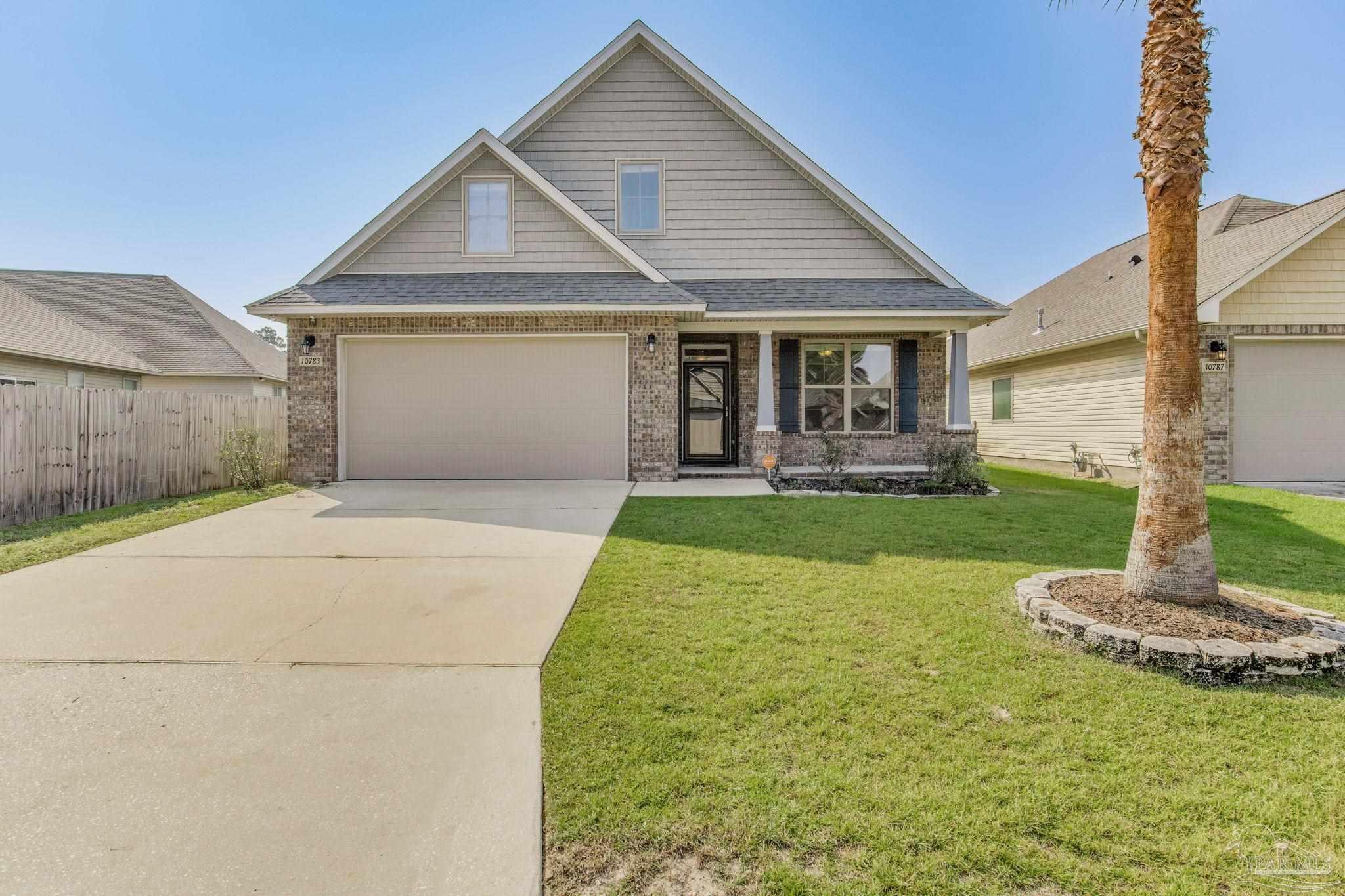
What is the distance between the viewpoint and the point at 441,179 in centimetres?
1011

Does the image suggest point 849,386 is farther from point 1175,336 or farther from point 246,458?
point 246,458

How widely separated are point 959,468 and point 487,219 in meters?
9.06

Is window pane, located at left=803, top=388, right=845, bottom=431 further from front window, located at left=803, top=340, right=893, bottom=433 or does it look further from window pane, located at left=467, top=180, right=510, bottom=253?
window pane, located at left=467, top=180, right=510, bottom=253

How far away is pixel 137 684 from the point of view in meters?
3.00

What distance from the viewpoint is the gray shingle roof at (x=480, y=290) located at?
9477 mm

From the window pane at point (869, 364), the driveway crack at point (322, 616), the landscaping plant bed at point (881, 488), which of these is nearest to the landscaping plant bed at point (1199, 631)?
the driveway crack at point (322, 616)

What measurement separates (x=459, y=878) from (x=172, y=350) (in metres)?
23.3

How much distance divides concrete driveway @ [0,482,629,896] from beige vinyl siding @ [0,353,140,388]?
12.5m

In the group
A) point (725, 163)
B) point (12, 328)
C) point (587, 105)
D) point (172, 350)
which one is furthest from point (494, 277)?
point (172, 350)

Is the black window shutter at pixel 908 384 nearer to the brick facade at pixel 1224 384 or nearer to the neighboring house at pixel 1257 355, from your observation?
the neighboring house at pixel 1257 355

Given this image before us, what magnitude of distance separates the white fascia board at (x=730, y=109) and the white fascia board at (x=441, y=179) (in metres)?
1.92

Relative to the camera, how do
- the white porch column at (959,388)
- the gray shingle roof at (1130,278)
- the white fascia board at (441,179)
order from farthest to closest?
the white porch column at (959,388)
the gray shingle roof at (1130,278)
the white fascia board at (441,179)

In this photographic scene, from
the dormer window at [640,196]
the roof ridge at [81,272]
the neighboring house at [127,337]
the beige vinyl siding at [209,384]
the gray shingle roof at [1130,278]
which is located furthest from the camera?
the roof ridge at [81,272]

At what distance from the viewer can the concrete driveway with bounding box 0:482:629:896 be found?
1.87m
